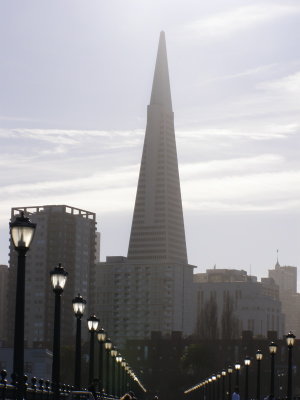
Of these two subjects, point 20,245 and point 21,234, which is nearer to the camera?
point 20,245

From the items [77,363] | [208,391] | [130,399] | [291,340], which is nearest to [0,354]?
[208,391]

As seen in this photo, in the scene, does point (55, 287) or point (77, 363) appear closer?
point (55, 287)

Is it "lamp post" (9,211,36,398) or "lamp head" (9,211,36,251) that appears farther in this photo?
"lamp head" (9,211,36,251)

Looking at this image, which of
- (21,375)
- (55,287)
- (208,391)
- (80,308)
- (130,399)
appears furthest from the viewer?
(208,391)

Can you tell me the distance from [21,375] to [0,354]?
6666 inches

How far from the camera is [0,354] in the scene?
644ft

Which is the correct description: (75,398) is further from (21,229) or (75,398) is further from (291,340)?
(291,340)

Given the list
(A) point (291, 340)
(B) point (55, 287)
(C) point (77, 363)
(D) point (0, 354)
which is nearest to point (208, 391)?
(D) point (0, 354)

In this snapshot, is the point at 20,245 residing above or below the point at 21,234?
below

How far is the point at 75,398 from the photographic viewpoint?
1693 inches

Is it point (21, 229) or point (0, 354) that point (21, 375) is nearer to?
point (21, 229)

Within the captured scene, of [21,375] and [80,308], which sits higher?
[80,308]

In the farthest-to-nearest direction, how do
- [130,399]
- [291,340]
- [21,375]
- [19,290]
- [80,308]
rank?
[291,340], [80,308], [130,399], [19,290], [21,375]

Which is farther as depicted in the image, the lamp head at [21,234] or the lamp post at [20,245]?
the lamp head at [21,234]
